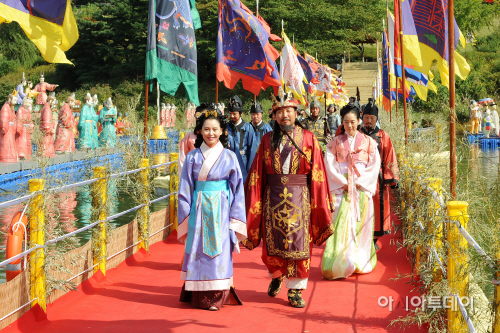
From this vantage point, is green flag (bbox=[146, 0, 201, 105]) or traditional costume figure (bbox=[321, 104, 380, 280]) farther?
green flag (bbox=[146, 0, 201, 105])

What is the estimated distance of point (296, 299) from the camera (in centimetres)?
439

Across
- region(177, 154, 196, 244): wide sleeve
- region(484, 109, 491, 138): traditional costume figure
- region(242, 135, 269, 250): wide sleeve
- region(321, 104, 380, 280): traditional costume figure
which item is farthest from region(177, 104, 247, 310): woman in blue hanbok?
region(484, 109, 491, 138): traditional costume figure

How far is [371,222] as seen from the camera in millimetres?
5551

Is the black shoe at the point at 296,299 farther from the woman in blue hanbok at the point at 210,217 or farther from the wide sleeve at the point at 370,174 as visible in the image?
the wide sleeve at the point at 370,174

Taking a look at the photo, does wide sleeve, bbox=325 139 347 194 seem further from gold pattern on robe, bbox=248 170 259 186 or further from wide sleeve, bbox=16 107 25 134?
wide sleeve, bbox=16 107 25 134

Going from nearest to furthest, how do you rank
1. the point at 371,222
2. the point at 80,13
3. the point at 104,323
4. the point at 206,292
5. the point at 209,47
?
1. the point at 104,323
2. the point at 206,292
3. the point at 371,222
4. the point at 209,47
5. the point at 80,13

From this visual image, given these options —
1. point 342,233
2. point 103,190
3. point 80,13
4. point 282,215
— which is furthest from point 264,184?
point 80,13

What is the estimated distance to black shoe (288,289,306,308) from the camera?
14.3 ft

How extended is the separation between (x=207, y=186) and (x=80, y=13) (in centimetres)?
4339

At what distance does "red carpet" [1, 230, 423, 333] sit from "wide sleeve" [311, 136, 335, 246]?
21.4 inches

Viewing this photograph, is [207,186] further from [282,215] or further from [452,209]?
[452,209]

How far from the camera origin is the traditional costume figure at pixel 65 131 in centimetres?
1636

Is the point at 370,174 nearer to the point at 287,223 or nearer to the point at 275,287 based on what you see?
the point at 287,223

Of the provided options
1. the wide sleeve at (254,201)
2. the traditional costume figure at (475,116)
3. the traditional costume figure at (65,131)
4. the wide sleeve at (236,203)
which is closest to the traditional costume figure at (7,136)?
the traditional costume figure at (65,131)
